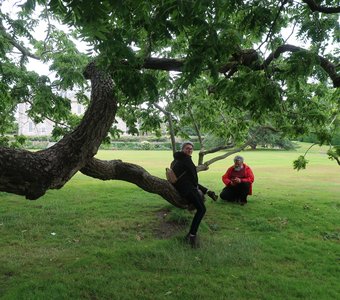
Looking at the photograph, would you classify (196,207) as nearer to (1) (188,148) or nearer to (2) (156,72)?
(1) (188,148)

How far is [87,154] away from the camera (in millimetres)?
5445

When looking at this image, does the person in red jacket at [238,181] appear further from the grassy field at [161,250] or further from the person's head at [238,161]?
the grassy field at [161,250]

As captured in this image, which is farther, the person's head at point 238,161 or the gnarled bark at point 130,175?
the person's head at point 238,161

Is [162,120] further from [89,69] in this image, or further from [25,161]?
[25,161]

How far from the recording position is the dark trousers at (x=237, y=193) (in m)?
10.1

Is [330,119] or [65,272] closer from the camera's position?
[65,272]

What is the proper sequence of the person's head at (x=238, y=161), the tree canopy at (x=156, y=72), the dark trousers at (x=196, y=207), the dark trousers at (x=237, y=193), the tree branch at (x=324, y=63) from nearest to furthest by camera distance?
the tree canopy at (x=156, y=72)
the tree branch at (x=324, y=63)
the dark trousers at (x=196, y=207)
the person's head at (x=238, y=161)
the dark trousers at (x=237, y=193)

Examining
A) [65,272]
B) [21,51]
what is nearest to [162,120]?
[21,51]

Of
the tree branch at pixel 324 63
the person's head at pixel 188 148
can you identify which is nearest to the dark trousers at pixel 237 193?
the person's head at pixel 188 148

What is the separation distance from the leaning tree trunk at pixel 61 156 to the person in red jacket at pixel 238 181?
4.95 meters

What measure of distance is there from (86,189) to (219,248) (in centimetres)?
747

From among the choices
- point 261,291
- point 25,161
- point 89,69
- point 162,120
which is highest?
point 89,69

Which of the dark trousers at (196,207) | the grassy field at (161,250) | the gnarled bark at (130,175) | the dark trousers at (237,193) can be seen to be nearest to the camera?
the grassy field at (161,250)

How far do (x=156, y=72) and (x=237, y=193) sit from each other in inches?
166
